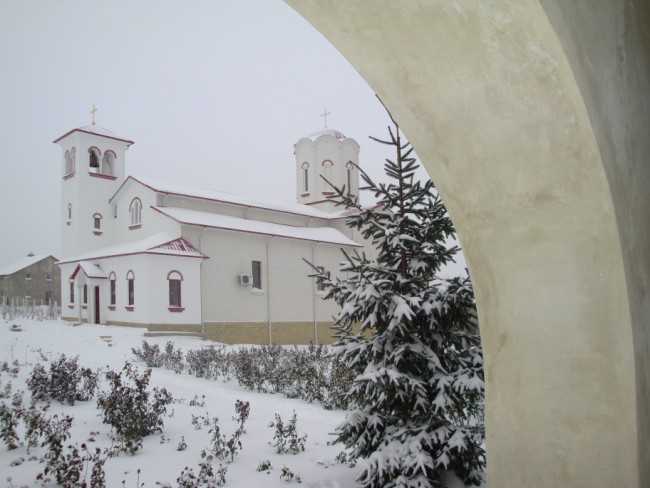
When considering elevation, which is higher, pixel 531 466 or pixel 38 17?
pixel 38 17

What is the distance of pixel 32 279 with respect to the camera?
1676 inches

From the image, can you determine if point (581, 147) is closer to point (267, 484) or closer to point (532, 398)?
point (532, 398)

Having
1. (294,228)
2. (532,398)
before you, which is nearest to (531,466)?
(532,398)

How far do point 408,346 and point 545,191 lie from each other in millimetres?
2920

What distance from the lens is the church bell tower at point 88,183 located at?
27000mm

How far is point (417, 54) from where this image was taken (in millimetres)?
2029

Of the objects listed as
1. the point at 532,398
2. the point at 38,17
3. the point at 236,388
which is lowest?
the point at 236,388

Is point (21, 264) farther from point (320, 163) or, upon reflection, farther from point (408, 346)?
point (408, 346)

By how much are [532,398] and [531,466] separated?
28cm

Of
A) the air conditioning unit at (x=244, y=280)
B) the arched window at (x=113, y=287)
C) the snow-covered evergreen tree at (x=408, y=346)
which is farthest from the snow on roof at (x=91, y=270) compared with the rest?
the snow-covered evergreen tree at (x=408, y=346)

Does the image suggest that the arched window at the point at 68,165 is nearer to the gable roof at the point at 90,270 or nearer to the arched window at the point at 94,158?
the arched window at the point at 94,158

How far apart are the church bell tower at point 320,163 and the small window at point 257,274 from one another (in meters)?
9.08

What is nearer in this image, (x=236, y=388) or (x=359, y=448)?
(x=359, y=448)

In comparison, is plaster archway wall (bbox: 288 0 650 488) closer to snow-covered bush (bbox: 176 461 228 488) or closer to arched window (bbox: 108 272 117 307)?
snow-covered bush (bbox: 176 461 228 488)
